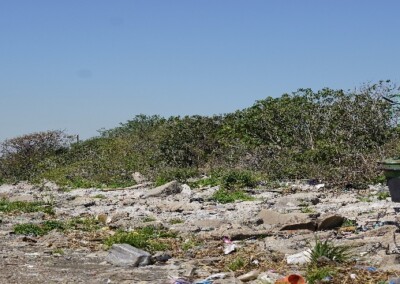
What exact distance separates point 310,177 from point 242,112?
564 cm

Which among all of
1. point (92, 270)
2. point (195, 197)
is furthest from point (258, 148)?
point (92, 270)

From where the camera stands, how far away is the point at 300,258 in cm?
633

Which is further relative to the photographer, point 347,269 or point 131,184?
point 131,184

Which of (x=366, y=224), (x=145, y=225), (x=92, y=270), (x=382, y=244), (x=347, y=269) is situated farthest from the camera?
(x=145, y=225)

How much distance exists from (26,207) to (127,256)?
6558mm

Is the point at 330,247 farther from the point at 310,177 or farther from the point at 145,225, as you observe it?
the point at 310,177

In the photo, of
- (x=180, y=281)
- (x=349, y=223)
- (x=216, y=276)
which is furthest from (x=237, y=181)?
(x=180, y=281)

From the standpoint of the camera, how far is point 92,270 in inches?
277

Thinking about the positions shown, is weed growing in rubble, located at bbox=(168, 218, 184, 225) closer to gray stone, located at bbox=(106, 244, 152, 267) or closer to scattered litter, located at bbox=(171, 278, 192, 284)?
gray stone, located at bbox=(106, 244, 152, 267)

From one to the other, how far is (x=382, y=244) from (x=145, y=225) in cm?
440

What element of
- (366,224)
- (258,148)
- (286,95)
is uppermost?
(286,95)

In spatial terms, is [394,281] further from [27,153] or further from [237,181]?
[27,153]

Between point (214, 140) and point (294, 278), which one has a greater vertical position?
point (214, 140)

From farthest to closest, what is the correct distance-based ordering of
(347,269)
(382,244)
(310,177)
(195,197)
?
(310,177), (195,197), (382,244), (347,269)
